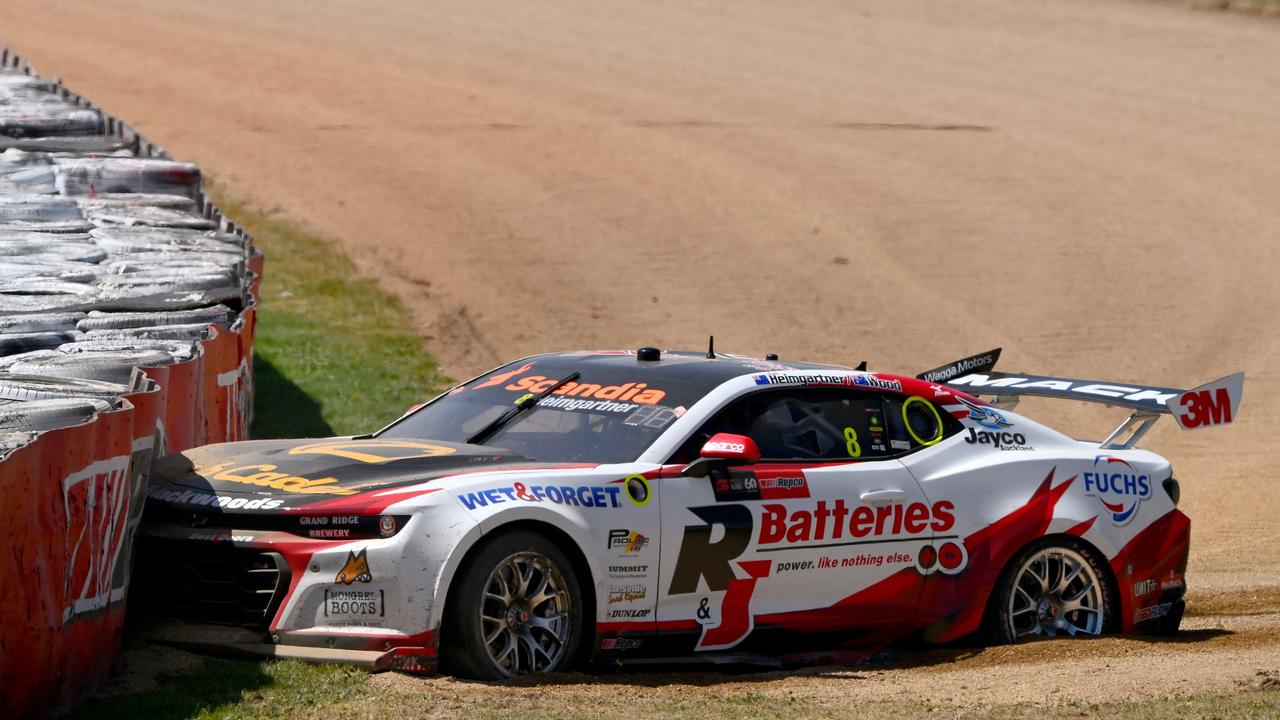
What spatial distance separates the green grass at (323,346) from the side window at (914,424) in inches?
274

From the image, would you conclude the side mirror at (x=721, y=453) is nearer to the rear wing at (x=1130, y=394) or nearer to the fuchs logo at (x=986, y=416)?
the fuchs logo at (x=986, y=416)

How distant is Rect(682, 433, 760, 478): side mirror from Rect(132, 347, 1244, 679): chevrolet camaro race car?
13mm

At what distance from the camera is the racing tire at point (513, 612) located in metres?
6.62

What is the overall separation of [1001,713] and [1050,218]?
18592mm

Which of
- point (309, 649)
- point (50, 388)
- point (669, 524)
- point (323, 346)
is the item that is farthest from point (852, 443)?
point (323, 346)

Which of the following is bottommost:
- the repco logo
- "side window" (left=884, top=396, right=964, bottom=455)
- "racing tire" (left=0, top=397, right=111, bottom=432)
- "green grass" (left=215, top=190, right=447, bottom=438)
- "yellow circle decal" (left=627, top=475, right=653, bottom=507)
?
"green grass" (left=215, top=190, right=447, bottom=438)

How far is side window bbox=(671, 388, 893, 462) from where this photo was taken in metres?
7.71

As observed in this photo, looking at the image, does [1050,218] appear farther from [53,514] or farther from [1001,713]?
[53,514]

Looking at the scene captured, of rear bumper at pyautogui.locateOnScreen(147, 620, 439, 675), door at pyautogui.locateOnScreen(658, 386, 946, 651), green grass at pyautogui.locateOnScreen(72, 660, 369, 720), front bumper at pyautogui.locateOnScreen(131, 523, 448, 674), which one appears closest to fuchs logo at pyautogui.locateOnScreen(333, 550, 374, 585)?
front bumper at pyautogui.locateOnScreen(131, 523, 448, 674)

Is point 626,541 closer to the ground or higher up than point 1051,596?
higher up

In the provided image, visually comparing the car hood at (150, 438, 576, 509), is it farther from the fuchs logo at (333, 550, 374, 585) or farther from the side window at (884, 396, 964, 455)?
the side window at (884, 396, 964, 455)

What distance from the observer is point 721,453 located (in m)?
7.29

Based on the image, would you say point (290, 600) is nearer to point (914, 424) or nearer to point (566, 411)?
point (566, 411)

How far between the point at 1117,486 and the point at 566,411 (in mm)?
2799
